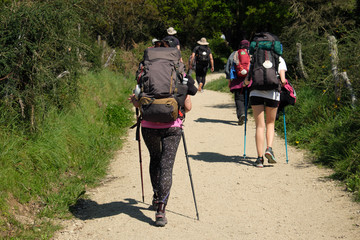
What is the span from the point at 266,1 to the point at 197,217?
103 feet

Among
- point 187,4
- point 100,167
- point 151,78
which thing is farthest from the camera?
point 187,4

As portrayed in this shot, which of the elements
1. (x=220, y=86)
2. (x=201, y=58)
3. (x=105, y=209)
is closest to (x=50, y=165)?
(x=105, y=209)

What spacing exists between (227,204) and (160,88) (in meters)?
1.81

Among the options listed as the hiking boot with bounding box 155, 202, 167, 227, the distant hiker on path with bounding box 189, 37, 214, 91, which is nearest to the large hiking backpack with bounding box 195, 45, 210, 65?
the distant hiker on path with bounding box 189, 37, 214, 91

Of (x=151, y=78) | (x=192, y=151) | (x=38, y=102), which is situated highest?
(x=151, y=78)

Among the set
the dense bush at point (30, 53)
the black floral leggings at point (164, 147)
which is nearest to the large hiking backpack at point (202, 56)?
the dense bush at point (30, 53)

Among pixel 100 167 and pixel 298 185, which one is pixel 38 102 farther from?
pixel 298 185

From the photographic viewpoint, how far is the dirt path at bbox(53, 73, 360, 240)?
4711 millimetres

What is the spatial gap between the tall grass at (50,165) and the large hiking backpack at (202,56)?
19.4 feet

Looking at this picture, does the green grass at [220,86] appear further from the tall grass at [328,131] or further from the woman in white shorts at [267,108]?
the woman in white shorts at [267,108]

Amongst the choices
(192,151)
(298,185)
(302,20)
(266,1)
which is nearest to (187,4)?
(266,1)

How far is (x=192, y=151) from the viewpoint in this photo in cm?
836

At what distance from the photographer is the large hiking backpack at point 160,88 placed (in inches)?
176

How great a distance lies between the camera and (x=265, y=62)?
685 cm
